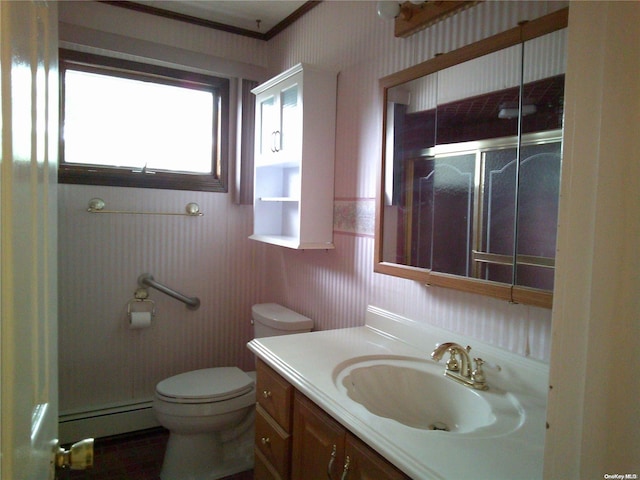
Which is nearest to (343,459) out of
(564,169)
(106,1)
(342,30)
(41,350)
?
(41,350)

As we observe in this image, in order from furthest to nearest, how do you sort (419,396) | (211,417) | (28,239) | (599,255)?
1. (211,417)
2. (419,396)
3. (28,239)
4. (599,255)

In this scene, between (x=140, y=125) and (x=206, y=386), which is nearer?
(x=206, y=386)

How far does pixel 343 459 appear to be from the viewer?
1103 millimetres

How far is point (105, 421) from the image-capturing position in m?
2.46

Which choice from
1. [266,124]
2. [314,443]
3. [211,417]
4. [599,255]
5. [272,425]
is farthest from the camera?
[266,124]

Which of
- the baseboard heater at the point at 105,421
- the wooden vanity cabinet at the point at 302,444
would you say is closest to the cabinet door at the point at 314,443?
the wooden vanity cabinet at the point at 302,444

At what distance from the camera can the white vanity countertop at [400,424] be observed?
2.85 feet

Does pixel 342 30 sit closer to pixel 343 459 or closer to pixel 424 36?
pixel 424 36

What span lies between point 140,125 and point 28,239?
2.23m

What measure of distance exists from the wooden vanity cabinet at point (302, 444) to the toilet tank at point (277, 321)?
1.94 feet

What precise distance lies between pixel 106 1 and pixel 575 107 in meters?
2.66

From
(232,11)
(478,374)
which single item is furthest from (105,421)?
(232,11)

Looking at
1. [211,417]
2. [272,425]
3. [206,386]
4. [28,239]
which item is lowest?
[211,417]

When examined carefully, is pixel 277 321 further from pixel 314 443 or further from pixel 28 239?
pixel 28 239
